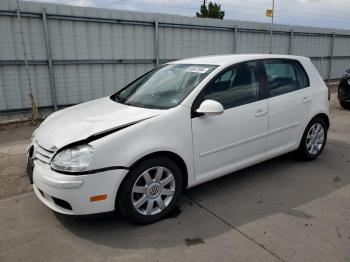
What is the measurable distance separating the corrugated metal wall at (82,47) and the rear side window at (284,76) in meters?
5.14

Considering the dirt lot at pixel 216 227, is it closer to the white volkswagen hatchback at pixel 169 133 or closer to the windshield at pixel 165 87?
the white volkswagen hatchback at pixel 169 133

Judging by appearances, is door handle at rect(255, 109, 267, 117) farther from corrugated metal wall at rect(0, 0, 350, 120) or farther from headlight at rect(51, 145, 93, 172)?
corrugated metal wall at rect(0, 0, 350, 120)

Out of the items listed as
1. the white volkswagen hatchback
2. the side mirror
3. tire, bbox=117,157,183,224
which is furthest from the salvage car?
tire, bbox=117,157,183,224

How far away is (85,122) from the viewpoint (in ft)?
10.2

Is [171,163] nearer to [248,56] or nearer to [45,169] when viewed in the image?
[45,169]

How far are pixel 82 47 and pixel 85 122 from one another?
5.31 m

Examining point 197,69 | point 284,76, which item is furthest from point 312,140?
point 197,69

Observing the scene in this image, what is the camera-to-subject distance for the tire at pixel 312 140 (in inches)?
179

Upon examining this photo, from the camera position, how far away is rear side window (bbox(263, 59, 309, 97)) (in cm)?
407

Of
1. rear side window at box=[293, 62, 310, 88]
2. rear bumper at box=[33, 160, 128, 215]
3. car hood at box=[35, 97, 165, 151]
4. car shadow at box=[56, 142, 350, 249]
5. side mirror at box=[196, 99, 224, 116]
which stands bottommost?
car shadow at box=[56, 142, 350, 249]

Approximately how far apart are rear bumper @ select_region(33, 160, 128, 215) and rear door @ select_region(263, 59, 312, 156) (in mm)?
2132

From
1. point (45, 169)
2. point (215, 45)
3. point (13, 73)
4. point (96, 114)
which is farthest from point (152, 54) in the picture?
point (45, 169)

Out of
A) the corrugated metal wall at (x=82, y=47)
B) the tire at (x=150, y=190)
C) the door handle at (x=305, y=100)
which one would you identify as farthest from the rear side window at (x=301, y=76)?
the corrugated metal wall at (x=82, y=47)

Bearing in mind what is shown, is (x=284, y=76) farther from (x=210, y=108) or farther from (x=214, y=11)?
(x=214, y=11)
